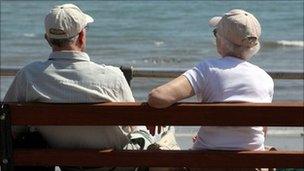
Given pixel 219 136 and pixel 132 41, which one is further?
pixel 132 41

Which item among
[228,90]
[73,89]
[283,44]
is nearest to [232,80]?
[228,90]

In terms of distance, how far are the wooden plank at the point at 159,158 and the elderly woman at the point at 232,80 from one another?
0.43 feet

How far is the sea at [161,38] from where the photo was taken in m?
13.6

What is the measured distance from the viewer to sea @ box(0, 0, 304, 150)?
44.5ft

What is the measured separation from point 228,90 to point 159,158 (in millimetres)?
471

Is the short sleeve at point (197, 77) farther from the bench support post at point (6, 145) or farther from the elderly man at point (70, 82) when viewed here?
the bench support post at point (6, 145)

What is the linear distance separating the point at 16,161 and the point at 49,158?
0.17 metres

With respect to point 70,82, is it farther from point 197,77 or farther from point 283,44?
point 283,44

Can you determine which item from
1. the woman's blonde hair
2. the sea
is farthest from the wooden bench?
the sea

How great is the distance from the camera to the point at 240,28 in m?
4.08

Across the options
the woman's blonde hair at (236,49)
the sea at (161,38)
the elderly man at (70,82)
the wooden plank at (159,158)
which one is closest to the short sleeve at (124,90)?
the elderly man at (70,82)

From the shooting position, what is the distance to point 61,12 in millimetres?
4168

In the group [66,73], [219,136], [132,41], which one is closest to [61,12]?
[66,73]

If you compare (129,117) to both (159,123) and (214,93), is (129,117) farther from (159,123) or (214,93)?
(214,93)
